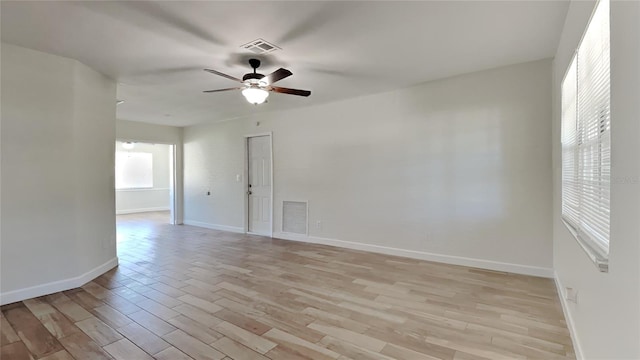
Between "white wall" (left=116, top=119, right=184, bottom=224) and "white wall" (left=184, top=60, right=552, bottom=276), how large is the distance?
119 inches

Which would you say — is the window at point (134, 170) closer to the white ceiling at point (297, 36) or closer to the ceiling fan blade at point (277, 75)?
the white ceiling at point (297, 36)

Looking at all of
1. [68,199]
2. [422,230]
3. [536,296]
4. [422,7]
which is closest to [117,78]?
[68,199]

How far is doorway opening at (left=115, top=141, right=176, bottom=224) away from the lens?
389 inches

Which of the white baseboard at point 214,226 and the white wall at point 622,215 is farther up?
the white wall at point 622,215

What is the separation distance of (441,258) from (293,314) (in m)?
2.50

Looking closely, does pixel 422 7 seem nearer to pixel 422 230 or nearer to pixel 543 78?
pixel 543 78

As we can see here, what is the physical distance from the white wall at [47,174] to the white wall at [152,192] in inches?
269

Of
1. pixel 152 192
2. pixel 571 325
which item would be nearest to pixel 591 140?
pixel 571 325

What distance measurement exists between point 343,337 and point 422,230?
253cm

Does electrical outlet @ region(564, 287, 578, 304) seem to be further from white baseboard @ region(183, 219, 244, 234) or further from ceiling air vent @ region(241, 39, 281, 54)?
white baseboard @ region(183, 219, 244, 234)

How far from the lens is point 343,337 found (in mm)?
2326

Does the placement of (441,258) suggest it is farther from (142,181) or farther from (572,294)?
(142,181)

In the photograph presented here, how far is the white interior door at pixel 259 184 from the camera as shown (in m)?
6.41

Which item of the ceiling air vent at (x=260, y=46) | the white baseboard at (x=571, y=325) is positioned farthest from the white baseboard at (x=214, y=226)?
the white baseboard at (x=571, y=325)
